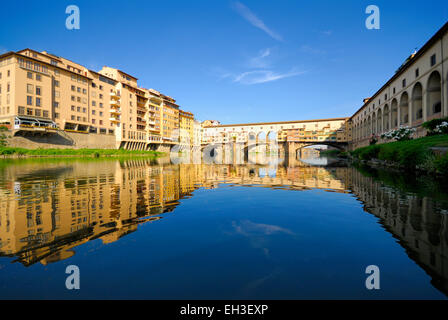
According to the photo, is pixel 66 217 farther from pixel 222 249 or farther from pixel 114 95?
pixel 114 95

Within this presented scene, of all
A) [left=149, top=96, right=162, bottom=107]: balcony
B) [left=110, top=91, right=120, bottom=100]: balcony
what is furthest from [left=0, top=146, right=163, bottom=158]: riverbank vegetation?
[left=149, top=96, right=162, bottom=107]: balcony

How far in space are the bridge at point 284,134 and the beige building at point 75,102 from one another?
3794 cm

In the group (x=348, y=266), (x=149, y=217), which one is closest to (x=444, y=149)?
(x=348, y=266)

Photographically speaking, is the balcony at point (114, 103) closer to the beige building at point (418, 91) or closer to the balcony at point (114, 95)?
the balcony at point (114, 95)

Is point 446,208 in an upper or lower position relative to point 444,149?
lower

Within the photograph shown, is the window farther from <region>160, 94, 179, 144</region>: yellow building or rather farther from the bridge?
<region>160, 94, 179, 144</region>: yellow building

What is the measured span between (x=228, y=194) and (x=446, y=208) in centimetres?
700

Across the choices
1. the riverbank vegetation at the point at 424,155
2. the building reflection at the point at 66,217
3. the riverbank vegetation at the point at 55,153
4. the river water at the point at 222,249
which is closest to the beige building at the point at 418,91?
the riverbank vegetation at the point at 424,155

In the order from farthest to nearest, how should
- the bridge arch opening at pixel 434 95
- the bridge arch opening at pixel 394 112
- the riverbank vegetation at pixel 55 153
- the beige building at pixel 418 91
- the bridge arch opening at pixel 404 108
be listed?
the bridge arch opening at pixel 394 112 → the bridge arch opening at pixel 404 108 → the riverbank vegetation at pixel 55 153 → the bridge arch opening at pixel 434 95 → the beige building at pixel 418 91

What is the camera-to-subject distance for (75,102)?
58000 mm

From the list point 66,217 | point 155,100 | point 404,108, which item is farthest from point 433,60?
point 155,100

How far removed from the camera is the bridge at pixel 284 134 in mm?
96438
